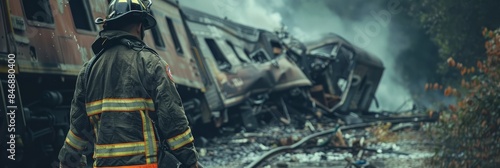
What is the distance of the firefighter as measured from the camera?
3.83m

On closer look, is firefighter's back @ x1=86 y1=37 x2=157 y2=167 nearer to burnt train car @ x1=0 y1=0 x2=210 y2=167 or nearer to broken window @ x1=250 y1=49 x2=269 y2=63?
burnt train car @ x1=0 y1=0 x2=210 y2=167

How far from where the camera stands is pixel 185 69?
39.7ft

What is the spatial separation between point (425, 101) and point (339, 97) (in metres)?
15.8

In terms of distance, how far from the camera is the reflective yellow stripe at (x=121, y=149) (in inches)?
150

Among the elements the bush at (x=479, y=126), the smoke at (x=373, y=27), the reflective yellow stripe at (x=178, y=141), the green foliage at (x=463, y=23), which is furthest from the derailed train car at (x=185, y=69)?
the smoke at (x=373, y=27)

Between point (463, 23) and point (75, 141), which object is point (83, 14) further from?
point (463, 23)

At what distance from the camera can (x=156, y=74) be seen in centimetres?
386

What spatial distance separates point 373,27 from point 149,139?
133 ft

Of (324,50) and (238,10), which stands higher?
(238,10)

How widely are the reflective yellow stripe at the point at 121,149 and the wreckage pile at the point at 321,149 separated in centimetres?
541

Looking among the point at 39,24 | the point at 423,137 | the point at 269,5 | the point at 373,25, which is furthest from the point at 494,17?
the point at 373,25

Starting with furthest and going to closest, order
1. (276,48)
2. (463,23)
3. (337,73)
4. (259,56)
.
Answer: (337,73)
(276,48)
(463,23)
(259,56)

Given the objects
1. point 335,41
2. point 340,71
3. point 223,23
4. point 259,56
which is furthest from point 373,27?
point 223,23

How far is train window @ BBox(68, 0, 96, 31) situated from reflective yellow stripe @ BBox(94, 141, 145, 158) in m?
4.90
